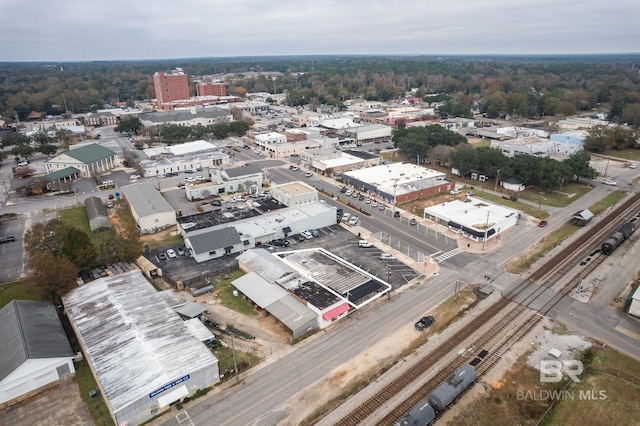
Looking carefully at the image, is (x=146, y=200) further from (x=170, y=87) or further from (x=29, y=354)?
(x=170, y=87)

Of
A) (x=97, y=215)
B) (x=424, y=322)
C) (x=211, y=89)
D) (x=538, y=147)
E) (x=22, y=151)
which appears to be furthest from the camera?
(x=211, y=89)

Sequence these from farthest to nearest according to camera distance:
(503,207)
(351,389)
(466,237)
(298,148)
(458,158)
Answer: (298,148) < (458,158) < (503,207) < (466,237) < (351,389)

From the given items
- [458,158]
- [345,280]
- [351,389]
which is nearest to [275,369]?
[351,389]

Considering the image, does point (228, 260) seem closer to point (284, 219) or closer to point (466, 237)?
point (284, 219)

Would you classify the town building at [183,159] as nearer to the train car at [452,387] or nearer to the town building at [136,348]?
the town building at [136,348]

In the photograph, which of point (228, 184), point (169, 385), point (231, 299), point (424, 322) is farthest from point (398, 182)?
point (169, 385)

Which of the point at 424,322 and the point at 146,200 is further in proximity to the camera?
the point at 146,200
